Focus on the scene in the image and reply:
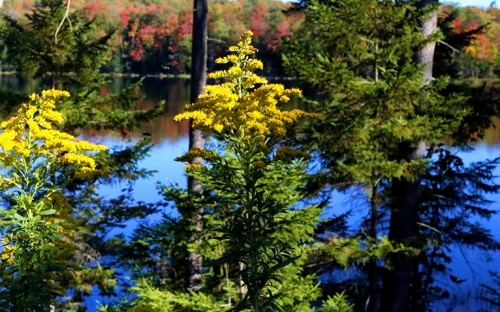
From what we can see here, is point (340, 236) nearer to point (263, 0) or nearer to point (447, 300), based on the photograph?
point (447, 300)

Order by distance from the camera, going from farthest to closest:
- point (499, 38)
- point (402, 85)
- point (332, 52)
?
point (499, 38), point (332, 52), point (402, 85)

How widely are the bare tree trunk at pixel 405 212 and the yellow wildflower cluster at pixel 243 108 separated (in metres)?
5.08

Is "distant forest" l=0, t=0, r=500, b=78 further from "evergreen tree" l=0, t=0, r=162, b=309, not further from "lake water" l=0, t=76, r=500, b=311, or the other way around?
"evergreen tree" l=0, t=0, r=162, b=309

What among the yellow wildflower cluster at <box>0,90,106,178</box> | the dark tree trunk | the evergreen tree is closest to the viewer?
the yellow wildflower cluster at <box>0,90,106,178</box>

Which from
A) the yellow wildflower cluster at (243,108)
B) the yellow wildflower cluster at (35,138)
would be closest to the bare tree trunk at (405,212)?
the yellow wildflower cluster at (243,108)

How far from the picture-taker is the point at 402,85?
6406mm

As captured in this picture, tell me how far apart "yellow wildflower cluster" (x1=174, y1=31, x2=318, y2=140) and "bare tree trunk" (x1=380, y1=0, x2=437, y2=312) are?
508cm

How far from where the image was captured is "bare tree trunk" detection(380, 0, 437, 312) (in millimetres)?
7441

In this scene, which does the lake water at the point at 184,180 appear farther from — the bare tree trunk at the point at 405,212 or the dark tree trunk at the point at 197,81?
the bare tree trunk at the point at 405,212

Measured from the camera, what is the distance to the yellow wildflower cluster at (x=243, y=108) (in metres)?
2.66

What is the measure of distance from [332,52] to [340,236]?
104 inches

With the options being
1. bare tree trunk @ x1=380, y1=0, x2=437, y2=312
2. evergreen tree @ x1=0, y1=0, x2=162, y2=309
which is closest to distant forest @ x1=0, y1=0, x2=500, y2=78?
evergreen tree @ x1=0, y1=0, x2=162, y2=309

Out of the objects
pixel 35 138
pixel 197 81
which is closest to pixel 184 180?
pixel 197 81

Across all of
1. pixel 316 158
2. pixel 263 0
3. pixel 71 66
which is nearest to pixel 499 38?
pixel 263 0
